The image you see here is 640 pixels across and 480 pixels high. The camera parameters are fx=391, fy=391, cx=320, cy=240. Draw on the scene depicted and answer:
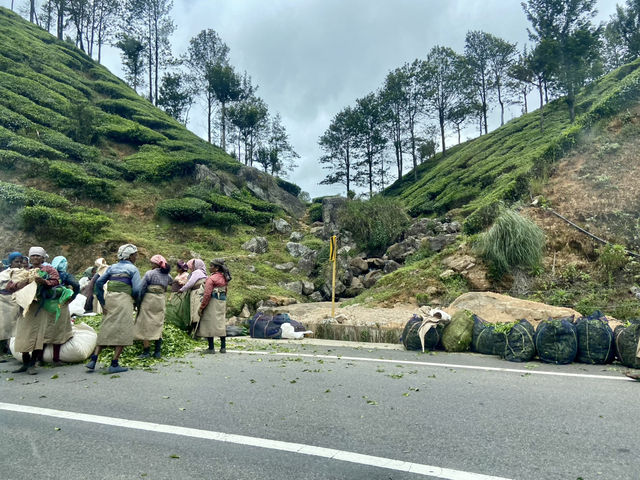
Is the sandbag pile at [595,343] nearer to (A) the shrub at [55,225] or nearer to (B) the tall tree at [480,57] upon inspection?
(A) the shrub at [55,225]

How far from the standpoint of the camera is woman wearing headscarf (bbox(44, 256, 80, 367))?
6062 mm

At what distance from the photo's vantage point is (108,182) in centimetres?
2491

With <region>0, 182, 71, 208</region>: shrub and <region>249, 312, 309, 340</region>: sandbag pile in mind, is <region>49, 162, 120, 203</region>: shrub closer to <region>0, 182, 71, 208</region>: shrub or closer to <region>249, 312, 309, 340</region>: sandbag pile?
<region>0, 182, 71, 208</region>: shrub

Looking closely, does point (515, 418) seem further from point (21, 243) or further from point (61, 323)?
point (21, 243)

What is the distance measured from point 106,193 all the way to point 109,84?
2400 centimetres

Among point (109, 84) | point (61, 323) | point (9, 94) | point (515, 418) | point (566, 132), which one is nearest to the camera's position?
point (515, 418)

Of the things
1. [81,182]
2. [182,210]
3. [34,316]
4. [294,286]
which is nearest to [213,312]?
[34,316]

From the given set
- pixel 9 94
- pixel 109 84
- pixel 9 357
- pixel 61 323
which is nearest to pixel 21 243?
pixel 9 357

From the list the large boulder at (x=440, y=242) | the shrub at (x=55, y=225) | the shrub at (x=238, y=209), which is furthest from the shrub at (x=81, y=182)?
the large boulder at (x=440, y=242)

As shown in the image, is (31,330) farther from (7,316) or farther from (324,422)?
(324,422)

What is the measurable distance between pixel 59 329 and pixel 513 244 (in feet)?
39.7

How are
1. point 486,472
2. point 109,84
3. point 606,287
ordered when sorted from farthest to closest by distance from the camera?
point 109,84
point 606,287
point 486,472

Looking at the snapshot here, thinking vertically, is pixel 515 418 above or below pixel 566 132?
below

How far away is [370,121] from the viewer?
4728 cm
